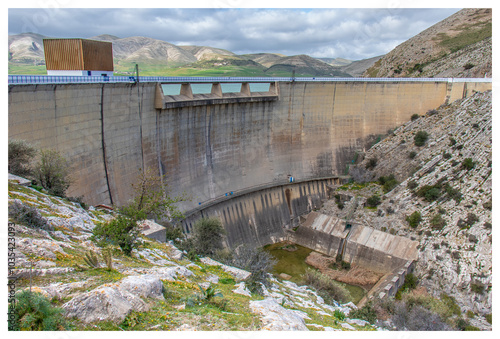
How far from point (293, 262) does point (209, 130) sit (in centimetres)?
1197

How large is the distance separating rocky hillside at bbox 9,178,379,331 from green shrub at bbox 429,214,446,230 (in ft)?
46.4

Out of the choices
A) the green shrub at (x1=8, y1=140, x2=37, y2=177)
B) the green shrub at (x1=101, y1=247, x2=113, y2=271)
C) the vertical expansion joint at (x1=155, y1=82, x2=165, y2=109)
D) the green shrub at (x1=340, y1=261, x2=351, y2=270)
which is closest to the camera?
the green shrub at (x1=101, y1=247, x2=113, y2=271)

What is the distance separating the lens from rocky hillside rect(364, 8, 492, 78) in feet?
152

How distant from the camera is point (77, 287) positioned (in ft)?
25.8

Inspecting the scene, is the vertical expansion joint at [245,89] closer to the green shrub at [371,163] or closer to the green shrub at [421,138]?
the green shrub at [371,163]

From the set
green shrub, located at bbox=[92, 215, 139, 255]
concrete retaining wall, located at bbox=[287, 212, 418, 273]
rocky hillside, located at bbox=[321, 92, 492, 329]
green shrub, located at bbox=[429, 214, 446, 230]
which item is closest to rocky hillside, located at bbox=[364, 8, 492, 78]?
rocky hillside, located at bbox=[321, 92, 492, 329]

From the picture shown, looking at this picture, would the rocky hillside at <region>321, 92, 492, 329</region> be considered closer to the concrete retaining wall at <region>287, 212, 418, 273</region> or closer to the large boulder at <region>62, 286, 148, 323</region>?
the concrete retaining wall at <region>287, 212, 418, 273</region>

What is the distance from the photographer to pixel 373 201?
30.5m

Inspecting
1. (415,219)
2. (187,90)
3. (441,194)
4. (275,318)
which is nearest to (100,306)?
(275,318)

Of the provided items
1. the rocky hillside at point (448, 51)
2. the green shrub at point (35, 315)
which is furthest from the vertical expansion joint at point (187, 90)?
the rocky hillside at point (448, 51)

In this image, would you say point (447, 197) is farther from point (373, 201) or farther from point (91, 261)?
point (91, 261)

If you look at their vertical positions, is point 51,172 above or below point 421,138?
above

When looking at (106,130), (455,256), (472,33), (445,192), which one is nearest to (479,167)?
(445,192)

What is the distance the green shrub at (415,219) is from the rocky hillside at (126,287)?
14.6 metres
